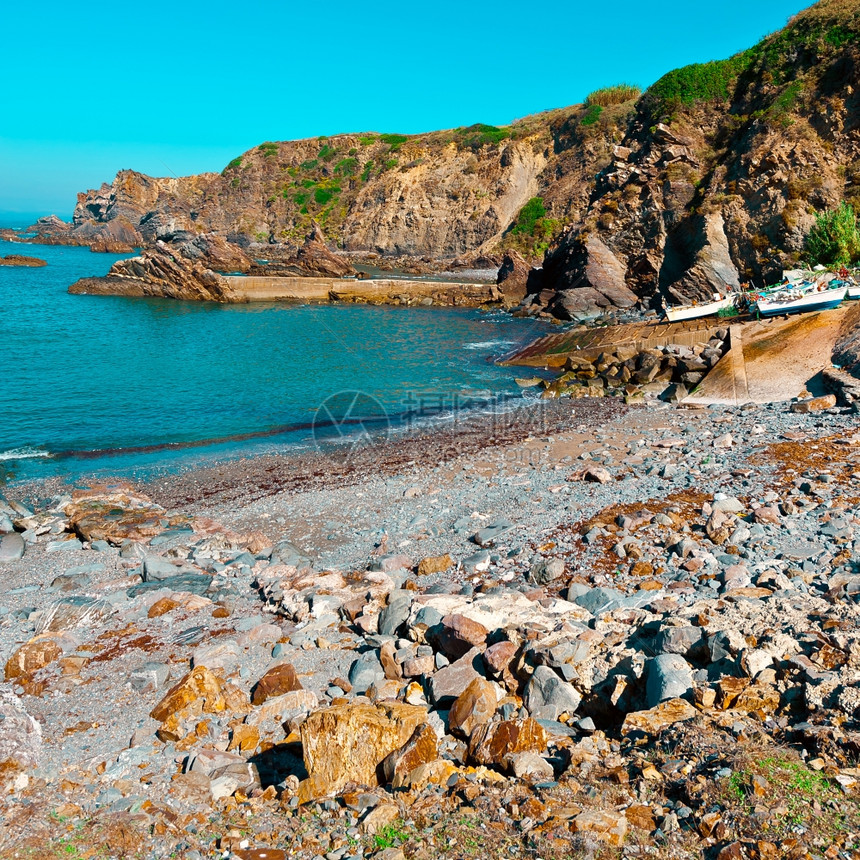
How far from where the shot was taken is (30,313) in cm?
3666

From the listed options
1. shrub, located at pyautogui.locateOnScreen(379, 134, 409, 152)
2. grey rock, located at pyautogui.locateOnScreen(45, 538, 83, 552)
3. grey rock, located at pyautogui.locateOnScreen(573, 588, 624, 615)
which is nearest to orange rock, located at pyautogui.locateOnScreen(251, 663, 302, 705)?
grey rock, located at pyautogui.locateOnScreen(573, 588, 624, 615)

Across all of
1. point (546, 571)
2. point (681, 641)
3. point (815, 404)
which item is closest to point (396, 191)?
point (815, 404)

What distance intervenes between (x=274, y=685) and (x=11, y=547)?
21.5 feet

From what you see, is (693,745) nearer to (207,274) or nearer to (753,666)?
(753,666)

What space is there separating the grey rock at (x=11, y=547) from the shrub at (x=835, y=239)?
24632mm

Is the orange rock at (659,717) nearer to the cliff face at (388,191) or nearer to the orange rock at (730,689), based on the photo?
the orange rock at (730,689)

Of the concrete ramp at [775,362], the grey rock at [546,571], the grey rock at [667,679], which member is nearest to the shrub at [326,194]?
the concrete ramp at [775,362]

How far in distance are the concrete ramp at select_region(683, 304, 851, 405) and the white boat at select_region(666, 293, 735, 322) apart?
158 inches

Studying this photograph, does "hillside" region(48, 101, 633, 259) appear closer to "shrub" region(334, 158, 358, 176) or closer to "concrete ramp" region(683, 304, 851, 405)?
"shrub" region(334, 158, 358, 176)

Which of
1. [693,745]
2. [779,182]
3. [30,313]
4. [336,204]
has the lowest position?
[693,745]

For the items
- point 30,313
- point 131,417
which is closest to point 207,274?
point 30,313

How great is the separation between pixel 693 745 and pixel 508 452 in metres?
9.88

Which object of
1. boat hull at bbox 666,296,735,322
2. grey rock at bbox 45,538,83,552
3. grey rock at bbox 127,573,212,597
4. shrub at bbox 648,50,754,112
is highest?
shrub at bbox 648,50,754,112

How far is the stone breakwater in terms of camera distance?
3.73 metres
